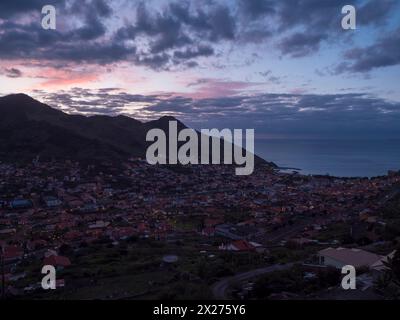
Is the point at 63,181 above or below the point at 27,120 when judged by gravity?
below

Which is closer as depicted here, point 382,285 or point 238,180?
point 382,285

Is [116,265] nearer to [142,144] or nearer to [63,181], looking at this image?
[63,181]

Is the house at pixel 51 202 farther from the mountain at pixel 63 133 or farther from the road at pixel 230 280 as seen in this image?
the road at pixel 230 280

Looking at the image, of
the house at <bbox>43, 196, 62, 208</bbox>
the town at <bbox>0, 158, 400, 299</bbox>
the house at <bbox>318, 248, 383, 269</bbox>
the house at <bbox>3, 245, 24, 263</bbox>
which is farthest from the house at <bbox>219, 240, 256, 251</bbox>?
the house at <bbox>43, 196, 62, 208</bbox>
